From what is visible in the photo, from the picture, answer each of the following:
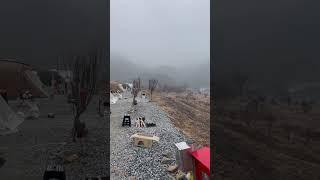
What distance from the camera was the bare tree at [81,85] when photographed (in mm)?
1501

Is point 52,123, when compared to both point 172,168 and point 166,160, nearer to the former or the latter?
point 172,168

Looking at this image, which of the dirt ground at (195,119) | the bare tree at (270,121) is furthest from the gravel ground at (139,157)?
the bare tree at (270,121)

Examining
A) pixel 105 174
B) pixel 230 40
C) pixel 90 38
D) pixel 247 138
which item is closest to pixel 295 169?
pixel 247 138

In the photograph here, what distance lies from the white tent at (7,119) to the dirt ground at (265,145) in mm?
1176

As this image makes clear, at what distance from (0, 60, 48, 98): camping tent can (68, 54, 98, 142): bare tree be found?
20cm

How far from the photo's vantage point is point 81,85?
4.99 ft

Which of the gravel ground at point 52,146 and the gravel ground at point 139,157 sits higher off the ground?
the gravel ground at point 52,146

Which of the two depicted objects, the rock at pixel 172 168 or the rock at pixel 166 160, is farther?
the rock at pixel 166 160

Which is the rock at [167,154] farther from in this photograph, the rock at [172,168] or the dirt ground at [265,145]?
the dirt ground at [265,145]

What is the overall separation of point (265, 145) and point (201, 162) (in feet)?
3.24

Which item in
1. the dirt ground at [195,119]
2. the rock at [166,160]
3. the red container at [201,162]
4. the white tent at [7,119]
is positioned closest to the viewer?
the white tent at [7,119]

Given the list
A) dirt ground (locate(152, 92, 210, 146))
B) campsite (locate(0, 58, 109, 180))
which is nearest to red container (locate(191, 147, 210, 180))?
dirt ground (locate(152, 92, 210, 146))

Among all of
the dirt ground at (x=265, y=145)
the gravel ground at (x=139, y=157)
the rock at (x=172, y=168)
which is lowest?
the gravel ground at (x=139, y=157)

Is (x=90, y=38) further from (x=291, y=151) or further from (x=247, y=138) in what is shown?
(x=291, y=151)
